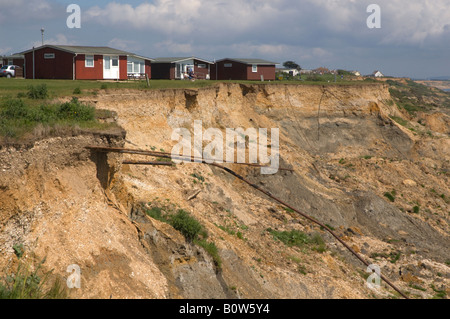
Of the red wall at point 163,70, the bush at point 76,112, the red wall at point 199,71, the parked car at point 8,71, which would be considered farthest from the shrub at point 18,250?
the red wall at point 199,71

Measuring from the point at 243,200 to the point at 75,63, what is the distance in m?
19.3

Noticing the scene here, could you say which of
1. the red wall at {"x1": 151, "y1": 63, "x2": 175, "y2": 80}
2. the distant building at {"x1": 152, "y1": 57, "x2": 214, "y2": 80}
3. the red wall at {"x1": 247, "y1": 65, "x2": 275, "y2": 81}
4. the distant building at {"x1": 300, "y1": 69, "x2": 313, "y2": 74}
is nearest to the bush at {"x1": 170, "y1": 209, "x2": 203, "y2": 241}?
the distant building at {"x1": 152, "y1": 57, "x2": 214, "y2": 80}

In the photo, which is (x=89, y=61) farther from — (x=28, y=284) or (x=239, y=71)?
(x=28, y=284)

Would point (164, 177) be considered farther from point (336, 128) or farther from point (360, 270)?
point (336, 128)

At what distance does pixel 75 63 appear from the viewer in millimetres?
38875

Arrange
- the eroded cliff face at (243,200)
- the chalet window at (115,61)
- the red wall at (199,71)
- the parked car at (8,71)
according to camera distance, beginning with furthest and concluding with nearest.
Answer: the red wall at (199,71) < the parked car at (8,71) < the chalet window at (115,61) < the eroded cliff face at (243,200)

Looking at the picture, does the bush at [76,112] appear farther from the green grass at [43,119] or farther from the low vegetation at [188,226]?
the low vegetation at [188,226]

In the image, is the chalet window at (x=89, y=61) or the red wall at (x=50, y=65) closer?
the red wall at (x=50, y=65)

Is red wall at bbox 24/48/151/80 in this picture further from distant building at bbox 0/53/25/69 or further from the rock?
the rock

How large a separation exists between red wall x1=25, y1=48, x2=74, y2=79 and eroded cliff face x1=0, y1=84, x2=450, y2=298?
465 inches

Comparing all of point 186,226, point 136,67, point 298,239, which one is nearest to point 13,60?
point 136,67

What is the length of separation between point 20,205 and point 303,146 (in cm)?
2981

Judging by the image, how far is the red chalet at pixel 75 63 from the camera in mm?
39031

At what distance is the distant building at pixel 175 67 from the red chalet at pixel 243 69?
7.13 feet
